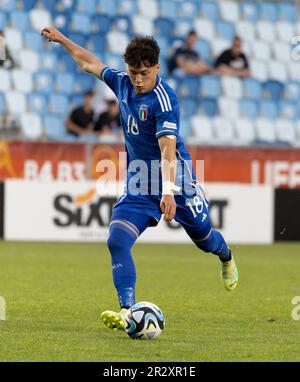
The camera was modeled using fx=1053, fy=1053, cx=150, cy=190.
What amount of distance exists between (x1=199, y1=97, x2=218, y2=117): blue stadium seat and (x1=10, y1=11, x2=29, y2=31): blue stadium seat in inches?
148

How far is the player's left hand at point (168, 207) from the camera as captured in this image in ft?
23.6

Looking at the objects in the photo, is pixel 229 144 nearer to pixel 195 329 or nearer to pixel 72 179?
pixel 72 179

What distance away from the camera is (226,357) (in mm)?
6449

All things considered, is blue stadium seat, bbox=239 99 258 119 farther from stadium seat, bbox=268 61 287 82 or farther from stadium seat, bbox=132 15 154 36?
stadium seat, bbox=132 15 154 36

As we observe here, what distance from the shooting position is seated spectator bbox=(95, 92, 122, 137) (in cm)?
1892

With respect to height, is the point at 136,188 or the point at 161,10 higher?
the point at 161,10

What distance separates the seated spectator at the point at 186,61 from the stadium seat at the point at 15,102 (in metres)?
3.14

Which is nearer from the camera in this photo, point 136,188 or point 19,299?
point 136,188

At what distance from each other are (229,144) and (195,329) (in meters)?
11.5

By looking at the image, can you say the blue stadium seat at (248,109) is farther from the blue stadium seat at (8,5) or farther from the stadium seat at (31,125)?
the blue stadium seat at (8,5)

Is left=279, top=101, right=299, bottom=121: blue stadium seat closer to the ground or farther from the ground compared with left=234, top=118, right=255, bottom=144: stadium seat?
farther from the ground

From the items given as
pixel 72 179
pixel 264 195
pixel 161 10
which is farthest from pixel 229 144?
pixel 161 10

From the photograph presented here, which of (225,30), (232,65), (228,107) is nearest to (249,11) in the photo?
(225,30)

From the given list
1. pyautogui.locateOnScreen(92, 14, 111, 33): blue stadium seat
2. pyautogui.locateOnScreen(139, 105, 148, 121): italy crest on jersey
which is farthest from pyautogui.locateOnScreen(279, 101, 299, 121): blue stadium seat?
pyautogui.locateOnScreen(139, 105, 148, 121): italy crest on jersey
